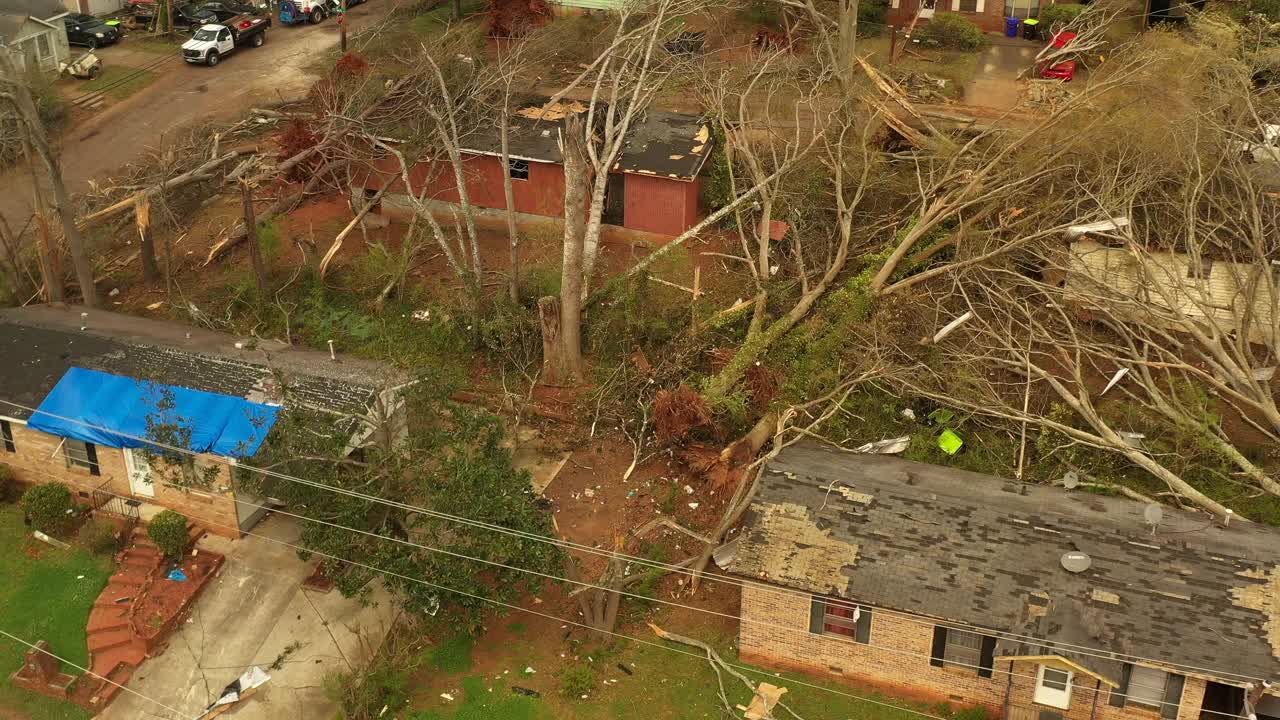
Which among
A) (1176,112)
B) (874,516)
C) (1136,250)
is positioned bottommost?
(874,516)

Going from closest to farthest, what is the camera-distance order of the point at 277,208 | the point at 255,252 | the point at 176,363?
the point at 176,363, the point at 255,252, the point at 277,208

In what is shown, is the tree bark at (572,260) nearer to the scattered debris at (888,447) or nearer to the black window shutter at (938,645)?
the scattered debris at (888,447)

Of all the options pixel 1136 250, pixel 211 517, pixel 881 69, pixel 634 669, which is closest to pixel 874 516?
pixel 634 669

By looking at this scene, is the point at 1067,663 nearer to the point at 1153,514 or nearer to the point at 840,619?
the point at 1153,514

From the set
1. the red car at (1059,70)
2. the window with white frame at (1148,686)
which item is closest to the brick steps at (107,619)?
the window with white frame at (1148,686)

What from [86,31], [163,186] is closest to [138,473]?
[163,186]

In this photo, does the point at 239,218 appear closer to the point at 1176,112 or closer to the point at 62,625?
the point at 62,625
